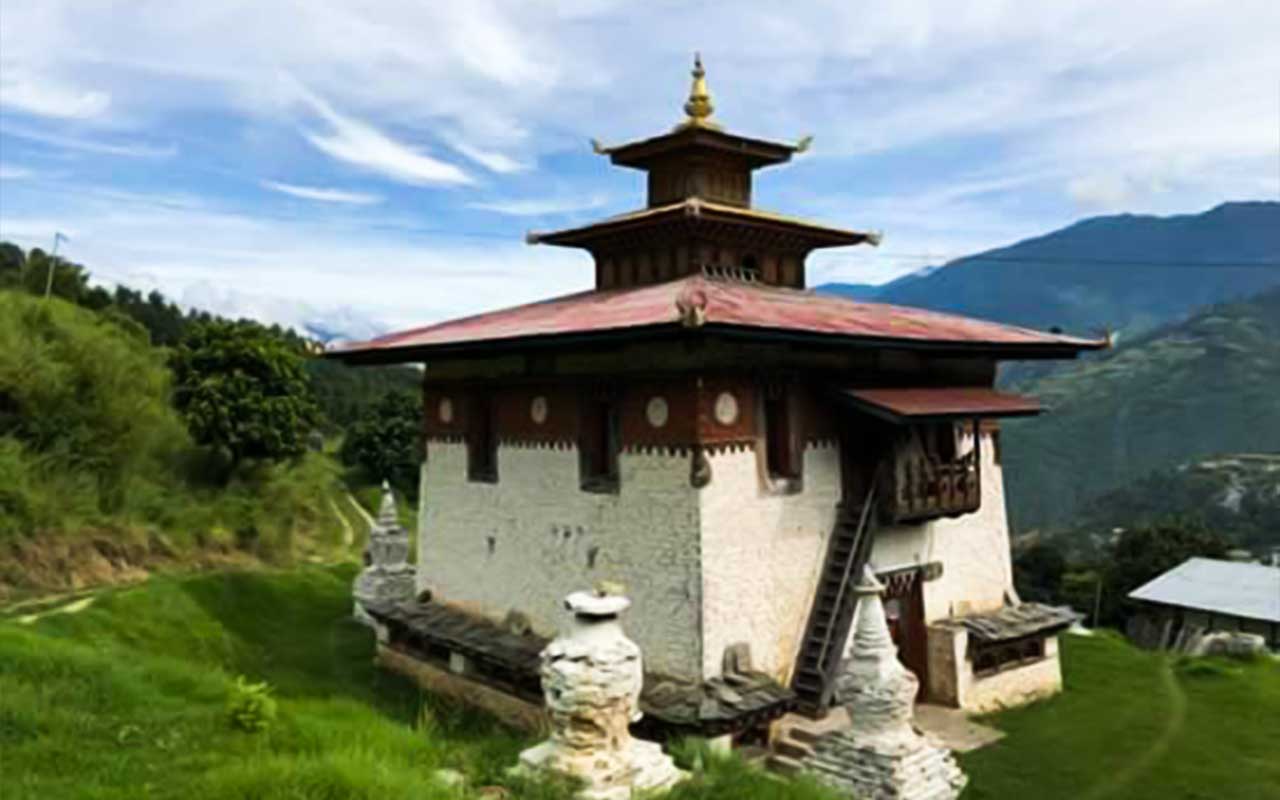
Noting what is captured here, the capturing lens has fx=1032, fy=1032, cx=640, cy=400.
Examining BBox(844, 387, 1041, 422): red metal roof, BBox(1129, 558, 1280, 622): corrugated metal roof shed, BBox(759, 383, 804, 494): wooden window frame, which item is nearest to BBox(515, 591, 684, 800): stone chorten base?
BBox(759, 383, 804, 494): wooden window frame

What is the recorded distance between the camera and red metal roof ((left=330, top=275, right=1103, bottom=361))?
11.0m

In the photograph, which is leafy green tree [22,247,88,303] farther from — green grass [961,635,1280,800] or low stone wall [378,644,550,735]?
green grass [961,635,1280,800]

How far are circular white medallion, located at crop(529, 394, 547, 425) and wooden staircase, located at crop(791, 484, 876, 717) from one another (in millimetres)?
4215

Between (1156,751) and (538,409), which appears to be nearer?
(1156,751)

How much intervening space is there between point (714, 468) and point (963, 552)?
5211 mm

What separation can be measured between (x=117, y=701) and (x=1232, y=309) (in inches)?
5846

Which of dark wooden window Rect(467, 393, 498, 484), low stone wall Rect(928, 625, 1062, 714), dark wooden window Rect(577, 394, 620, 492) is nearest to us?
dark wooden window Rect(577, 394, 620, 492)

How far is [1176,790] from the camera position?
11469 mm

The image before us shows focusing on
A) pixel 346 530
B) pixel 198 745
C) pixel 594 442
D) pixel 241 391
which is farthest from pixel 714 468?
pixel 346 530

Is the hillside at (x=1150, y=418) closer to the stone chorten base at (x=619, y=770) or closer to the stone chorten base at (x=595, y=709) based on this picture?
the stone chorten base at (x=619, y=770)

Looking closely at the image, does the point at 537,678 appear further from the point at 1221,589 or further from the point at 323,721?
the point at 1221,589

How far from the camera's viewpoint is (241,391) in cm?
3006

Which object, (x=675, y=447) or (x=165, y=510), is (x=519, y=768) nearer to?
(x=675, y=447)

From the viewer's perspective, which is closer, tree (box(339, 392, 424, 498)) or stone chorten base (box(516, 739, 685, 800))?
stone chorten base (box(516, 739, 685, 800))
